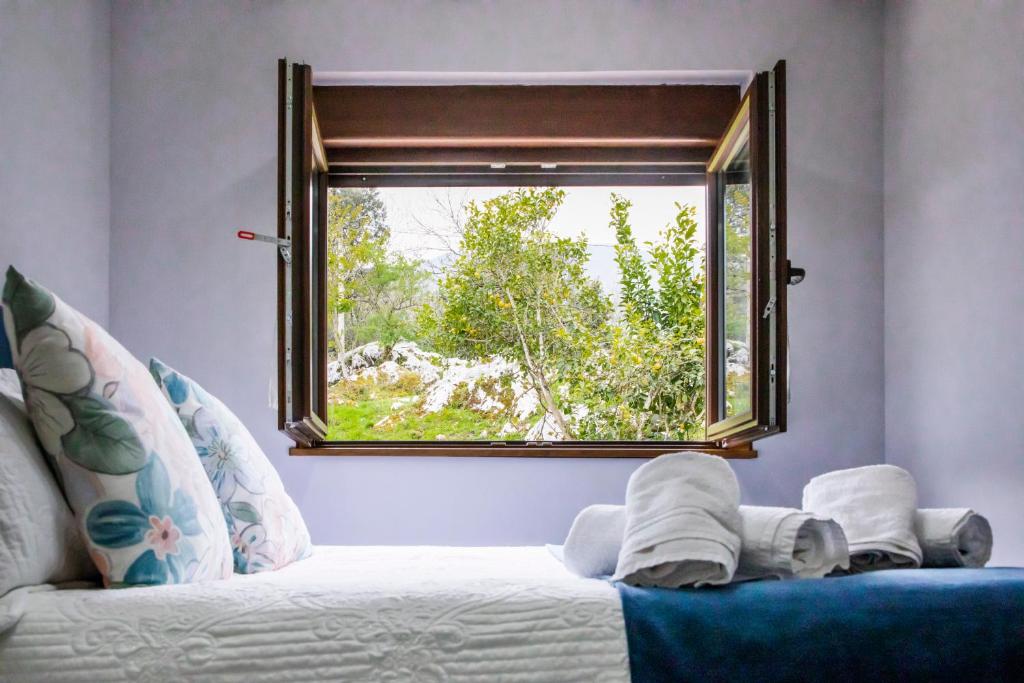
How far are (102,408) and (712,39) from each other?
2.44m

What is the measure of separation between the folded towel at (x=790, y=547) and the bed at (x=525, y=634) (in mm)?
79

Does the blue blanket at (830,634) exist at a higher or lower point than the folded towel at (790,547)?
lower

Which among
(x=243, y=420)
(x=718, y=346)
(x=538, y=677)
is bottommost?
(x=538, y=677)

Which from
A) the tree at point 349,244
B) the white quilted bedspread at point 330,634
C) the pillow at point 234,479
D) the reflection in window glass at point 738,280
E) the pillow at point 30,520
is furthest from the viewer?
the tree at point 349,244

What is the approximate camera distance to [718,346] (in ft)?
11.1

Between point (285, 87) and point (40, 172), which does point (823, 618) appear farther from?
point (40, 172)

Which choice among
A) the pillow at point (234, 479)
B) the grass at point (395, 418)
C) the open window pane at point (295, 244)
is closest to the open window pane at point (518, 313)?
the grass at point (395, 418)

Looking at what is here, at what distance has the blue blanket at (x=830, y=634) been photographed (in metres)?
1.30

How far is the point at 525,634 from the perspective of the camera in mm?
1316

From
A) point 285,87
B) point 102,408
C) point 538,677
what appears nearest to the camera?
point 538,677

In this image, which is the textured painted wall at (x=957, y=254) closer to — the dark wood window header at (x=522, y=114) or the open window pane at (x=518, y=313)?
the dark wood window header at (x=522, y=114)

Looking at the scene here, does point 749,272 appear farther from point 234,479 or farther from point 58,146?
point 58,146

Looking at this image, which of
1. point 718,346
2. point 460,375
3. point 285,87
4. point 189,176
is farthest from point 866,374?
point 189,176

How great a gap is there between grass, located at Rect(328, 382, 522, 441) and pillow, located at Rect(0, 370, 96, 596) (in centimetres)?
216
